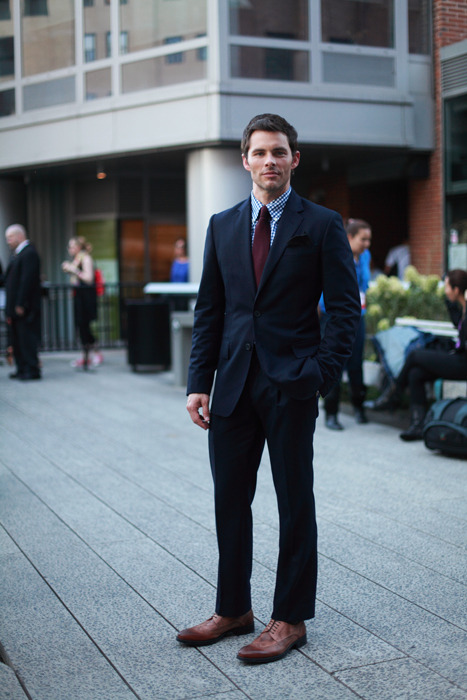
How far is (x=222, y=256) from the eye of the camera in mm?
Answer: 3576

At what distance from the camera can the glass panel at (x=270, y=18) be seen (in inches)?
571

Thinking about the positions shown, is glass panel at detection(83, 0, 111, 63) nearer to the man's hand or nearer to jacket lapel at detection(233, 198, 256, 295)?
jacket lapel at detection(233, 198, 256, 295)

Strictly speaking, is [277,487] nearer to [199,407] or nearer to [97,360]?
[199,407]

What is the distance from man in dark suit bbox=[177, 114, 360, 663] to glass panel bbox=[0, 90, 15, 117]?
51.7ft

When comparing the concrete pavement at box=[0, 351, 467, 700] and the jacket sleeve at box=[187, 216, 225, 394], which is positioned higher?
the jacket sleeve at box=[187, 216, 225, 394]

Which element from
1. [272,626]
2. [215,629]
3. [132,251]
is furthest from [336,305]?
[132,251]

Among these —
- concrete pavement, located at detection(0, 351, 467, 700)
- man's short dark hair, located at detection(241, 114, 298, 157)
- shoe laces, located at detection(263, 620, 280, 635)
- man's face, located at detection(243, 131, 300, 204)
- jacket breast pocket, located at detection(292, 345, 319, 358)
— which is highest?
man's short dark hair, located at detection(241, 114, 298, 157)

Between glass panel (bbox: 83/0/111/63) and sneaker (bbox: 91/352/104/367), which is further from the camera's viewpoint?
glass panel (bbox: 83/0/111/63)

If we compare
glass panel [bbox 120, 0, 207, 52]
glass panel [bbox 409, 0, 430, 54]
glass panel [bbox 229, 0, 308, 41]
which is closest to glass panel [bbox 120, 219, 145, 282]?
glass panel [bbox 120, 0, 207, 52]

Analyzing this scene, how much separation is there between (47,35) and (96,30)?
58.6 inches

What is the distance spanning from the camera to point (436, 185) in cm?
1580

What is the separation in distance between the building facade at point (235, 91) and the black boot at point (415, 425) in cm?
782

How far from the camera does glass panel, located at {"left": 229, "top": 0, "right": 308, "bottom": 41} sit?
47.6 ft

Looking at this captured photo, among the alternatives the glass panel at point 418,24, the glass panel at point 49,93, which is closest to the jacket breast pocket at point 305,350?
the glass panel at point 418,24
